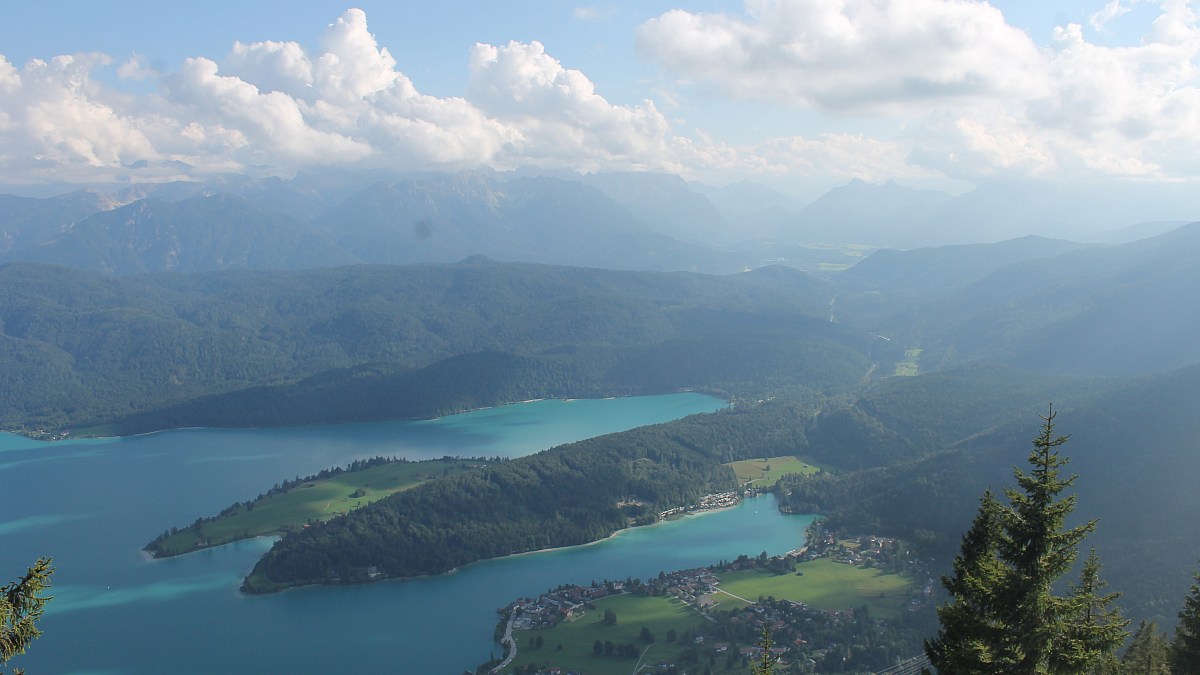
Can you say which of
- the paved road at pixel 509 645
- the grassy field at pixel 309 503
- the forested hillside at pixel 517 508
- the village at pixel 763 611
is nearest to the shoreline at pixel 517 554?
the forested hillside at pixel 517 508

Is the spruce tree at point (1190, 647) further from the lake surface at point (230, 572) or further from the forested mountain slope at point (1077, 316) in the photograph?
the forested mountain slope at point (1077, 316)

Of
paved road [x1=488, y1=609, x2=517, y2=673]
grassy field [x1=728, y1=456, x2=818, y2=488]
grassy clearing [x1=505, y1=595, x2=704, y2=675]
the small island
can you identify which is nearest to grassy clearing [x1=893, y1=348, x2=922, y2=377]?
grassy field [x1=728, y1=456, x2=818, y2=488]

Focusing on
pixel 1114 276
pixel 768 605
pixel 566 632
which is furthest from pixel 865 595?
pixel 1114 276

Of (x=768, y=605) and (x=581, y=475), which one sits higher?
(x=581, y=475)

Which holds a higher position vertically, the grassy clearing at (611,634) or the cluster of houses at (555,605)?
the cluster of houses at (555,605)

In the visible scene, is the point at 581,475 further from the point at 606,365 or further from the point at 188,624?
the point at 606,365

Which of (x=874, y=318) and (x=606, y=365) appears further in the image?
(x=874, y=318)

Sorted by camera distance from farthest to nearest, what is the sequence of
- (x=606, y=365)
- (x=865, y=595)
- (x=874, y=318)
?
(x=874, y=318)
(x=606, y=365)
(x=865, y=595)
